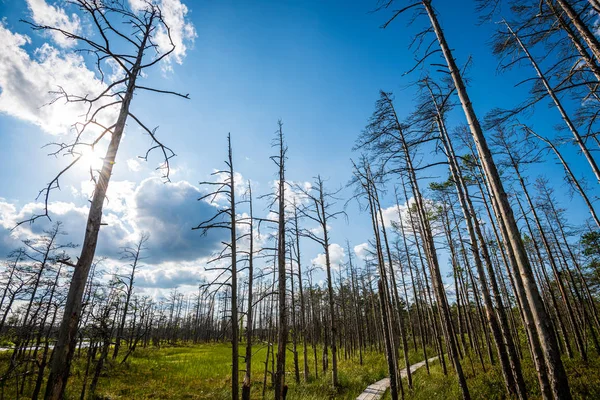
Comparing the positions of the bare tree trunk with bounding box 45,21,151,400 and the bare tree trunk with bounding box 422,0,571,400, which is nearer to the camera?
the bare tree trunk with bounding box 45,21,151,400

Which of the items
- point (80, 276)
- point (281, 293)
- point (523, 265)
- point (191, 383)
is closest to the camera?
point (80, 276)

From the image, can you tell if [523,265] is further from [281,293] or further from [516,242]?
[281,293]

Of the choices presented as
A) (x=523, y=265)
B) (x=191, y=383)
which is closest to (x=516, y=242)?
(x=523, y=265)

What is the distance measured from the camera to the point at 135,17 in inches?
174

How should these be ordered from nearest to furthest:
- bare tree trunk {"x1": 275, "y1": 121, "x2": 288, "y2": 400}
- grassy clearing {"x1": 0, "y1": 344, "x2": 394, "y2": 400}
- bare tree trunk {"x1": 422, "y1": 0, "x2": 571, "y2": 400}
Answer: bare tree trunk {"x1": 422, "y1": 0, "x2": 571, "y2": 400}, bare tree trunk {"x1": 275, "y1": 121, "x2": 288, "y2": 400}, grassy clearing {"x1": 0, "y1": 344, "x2": 394, "y2": 400}

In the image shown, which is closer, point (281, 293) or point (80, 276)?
point (80, 276)

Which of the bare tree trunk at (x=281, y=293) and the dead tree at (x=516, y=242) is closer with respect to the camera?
the dead tree at (x=516, y=242)

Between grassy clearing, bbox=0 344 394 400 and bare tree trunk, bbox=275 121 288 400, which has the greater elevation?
bare tree trunk, bbox=275 121 288 400

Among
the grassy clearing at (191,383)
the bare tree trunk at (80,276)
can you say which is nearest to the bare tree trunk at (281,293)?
the grassy clearing at (191,383)

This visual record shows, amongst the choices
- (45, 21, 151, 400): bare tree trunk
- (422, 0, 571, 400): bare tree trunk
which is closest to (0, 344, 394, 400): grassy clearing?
(45, 21, 151, 400): bare tree trunk

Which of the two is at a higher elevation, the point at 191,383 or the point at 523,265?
the point at 523,265

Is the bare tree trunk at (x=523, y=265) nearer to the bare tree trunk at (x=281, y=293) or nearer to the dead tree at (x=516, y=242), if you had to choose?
the dead tree at (x=516, y=242)

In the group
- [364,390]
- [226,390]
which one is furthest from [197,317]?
[364,390]

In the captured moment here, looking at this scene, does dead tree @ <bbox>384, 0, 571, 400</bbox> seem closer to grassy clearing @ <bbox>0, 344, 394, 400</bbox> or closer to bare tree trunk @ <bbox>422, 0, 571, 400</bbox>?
bare tree trunk @ <bbox>422, 0, 571, 400</bbox>
